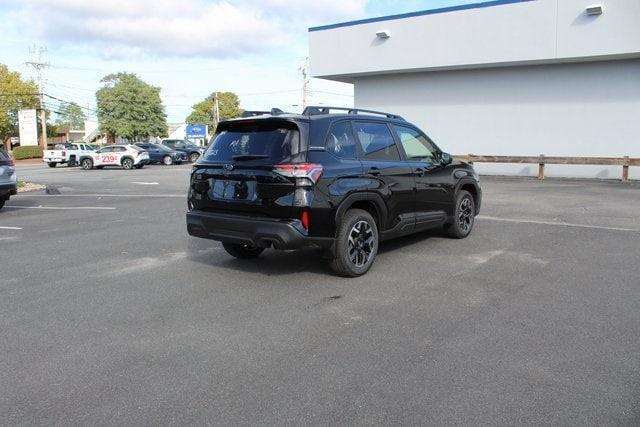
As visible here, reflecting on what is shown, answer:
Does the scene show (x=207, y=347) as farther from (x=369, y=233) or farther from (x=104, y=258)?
(x=104, y=258)

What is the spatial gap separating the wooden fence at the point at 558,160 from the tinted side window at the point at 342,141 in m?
15.1

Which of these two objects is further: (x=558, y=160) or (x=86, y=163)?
(x=86, y=163)

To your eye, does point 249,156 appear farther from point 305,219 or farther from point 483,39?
point 483,39

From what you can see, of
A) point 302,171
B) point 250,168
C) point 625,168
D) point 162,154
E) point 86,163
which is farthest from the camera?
point 162,154

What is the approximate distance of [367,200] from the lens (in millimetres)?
6508

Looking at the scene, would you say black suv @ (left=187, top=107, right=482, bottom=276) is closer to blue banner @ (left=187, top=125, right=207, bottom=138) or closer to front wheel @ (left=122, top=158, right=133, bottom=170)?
front wheel @ (left=122, top=158, right=133, bottom=170)

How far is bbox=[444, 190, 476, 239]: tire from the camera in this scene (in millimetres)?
8539

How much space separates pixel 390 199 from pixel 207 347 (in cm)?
324

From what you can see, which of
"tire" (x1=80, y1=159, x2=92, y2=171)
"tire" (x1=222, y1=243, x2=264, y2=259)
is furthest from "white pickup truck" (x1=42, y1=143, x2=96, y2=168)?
"tire" (x1=222, y1=243, x2=264, y2=259)

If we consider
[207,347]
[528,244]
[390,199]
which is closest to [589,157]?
[528,244]

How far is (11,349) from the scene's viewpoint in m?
4.48

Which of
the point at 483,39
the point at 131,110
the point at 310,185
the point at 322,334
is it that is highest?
the point at 131,110

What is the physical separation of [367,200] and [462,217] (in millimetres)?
2831

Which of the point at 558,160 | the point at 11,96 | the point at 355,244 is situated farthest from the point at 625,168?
Answer: the point at 11,96
